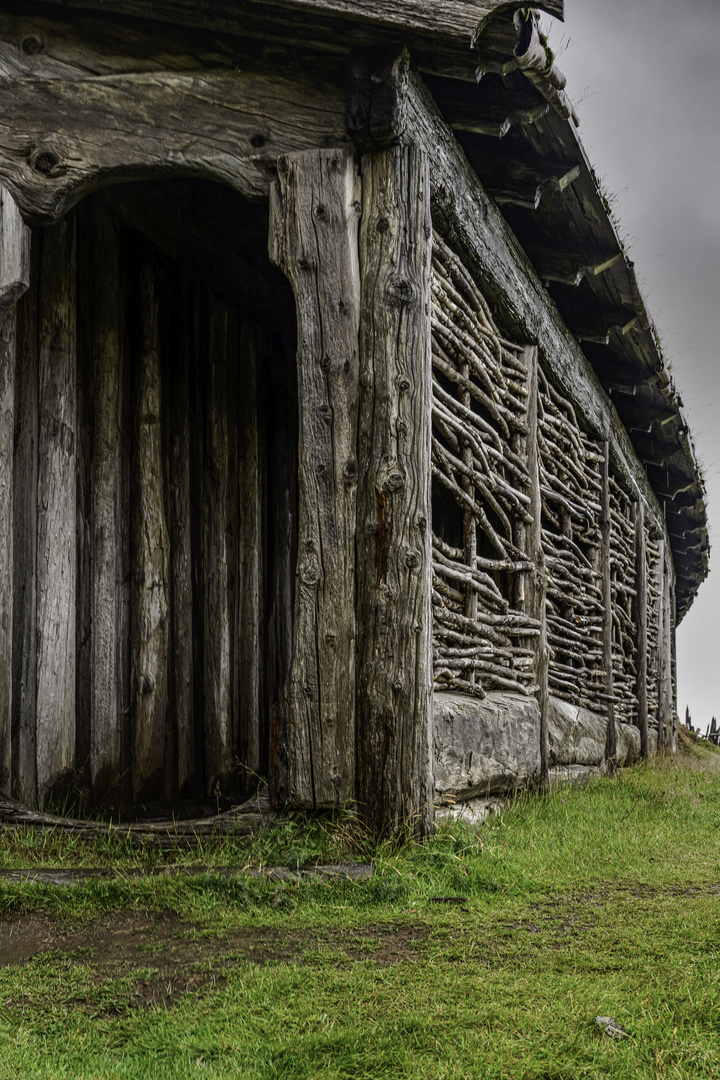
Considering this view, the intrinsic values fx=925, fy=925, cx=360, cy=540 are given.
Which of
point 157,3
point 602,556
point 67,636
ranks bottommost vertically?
point 67,636

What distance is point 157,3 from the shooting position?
144 inches

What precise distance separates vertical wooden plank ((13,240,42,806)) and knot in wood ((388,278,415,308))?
1.80 m

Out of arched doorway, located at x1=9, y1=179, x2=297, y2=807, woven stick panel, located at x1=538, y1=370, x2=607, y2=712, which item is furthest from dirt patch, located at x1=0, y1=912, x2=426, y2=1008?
woven stick panel, located at x1=538, y1=370, x2=607, y2=712

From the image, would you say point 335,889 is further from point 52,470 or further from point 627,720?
point 627,720

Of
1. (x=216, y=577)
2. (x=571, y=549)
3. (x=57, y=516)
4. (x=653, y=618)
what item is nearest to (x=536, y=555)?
(x=571, y=549)

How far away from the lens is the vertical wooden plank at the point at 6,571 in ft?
13.4

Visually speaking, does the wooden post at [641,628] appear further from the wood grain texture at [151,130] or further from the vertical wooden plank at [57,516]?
the wood grain texture at [151,130]

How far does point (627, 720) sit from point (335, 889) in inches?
275

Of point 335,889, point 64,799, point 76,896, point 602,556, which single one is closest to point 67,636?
point 64,799

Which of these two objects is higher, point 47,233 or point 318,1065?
point 47,233

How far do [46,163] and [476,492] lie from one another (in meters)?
2.92

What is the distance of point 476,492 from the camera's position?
5.50 m

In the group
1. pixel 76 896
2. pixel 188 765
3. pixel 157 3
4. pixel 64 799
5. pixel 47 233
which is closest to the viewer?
pixel 76 896

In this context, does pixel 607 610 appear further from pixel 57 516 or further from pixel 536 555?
pixel 57 516
